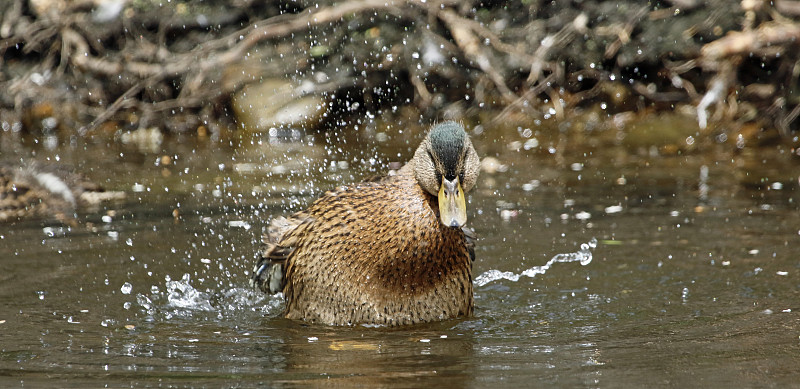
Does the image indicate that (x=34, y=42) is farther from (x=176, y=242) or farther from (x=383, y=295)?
(x=383, y=295)

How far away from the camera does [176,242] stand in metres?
6.52

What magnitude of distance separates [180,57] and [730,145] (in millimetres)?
5898

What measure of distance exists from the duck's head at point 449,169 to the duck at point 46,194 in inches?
147

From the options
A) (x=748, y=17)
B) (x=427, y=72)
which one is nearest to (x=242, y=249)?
(x=427, y=72)

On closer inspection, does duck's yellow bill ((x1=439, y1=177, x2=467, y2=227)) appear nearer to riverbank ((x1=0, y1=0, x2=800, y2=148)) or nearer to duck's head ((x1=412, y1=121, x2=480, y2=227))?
duck's head ((x1=412, y1=121, x2=480, y2=227))

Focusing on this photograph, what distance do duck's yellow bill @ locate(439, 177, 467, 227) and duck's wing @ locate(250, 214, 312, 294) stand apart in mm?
954

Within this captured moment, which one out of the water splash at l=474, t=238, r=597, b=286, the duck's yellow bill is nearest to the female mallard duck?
the duck's yellow bill

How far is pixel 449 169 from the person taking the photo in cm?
429

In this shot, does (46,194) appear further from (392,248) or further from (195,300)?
(392,248)

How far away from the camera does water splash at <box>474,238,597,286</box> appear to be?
589 centimetres

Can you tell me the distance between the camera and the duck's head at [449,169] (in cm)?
426

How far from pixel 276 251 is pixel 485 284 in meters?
1.35

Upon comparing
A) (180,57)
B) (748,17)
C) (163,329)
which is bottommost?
(163,329)

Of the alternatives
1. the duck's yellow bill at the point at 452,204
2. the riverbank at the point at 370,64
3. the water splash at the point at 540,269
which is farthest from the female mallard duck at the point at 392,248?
the riverbank at the point at 370,64
